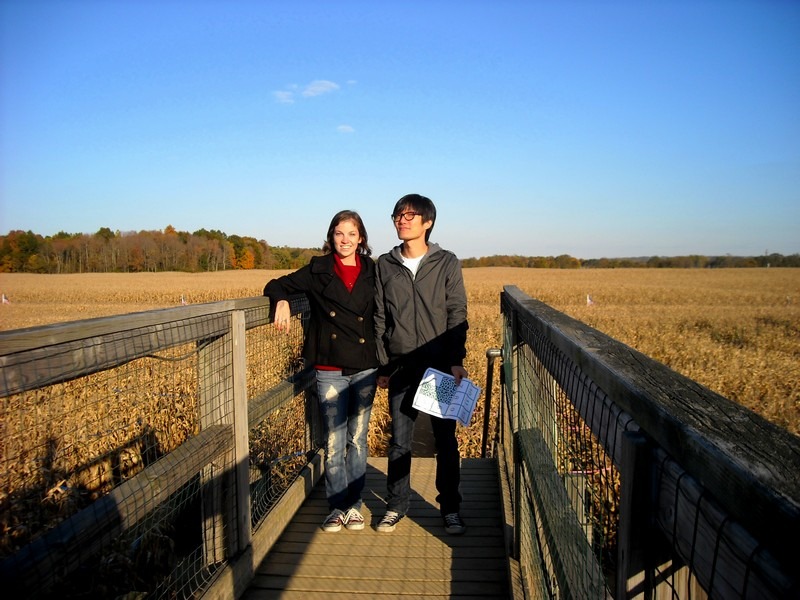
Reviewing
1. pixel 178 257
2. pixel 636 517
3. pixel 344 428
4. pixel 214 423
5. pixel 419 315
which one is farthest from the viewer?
pixel 178 257

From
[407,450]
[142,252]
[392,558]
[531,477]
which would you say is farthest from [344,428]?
[142,252]

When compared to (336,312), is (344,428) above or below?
below

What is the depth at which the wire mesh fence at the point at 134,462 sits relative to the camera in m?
1.66

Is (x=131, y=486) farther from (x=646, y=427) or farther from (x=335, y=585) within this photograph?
(x=646, y=427)

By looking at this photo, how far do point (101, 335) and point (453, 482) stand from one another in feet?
8.47

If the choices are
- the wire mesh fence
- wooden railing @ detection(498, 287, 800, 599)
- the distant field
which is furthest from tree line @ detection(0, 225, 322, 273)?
wooden railing @ detection(498, 287, 800, 599)

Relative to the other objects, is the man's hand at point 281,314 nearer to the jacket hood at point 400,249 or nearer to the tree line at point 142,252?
the jacket hood at point 400,249

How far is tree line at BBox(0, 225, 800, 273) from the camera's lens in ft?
270

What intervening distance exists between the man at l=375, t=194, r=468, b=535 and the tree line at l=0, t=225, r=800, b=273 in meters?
78.9

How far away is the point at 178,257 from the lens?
310 feet

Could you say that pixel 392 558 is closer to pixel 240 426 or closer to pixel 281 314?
pixel 240 426

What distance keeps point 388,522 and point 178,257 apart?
97156 millimetres

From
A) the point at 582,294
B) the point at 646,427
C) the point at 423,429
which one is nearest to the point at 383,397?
the point at 423,429

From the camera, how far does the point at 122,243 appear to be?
96312 mm
